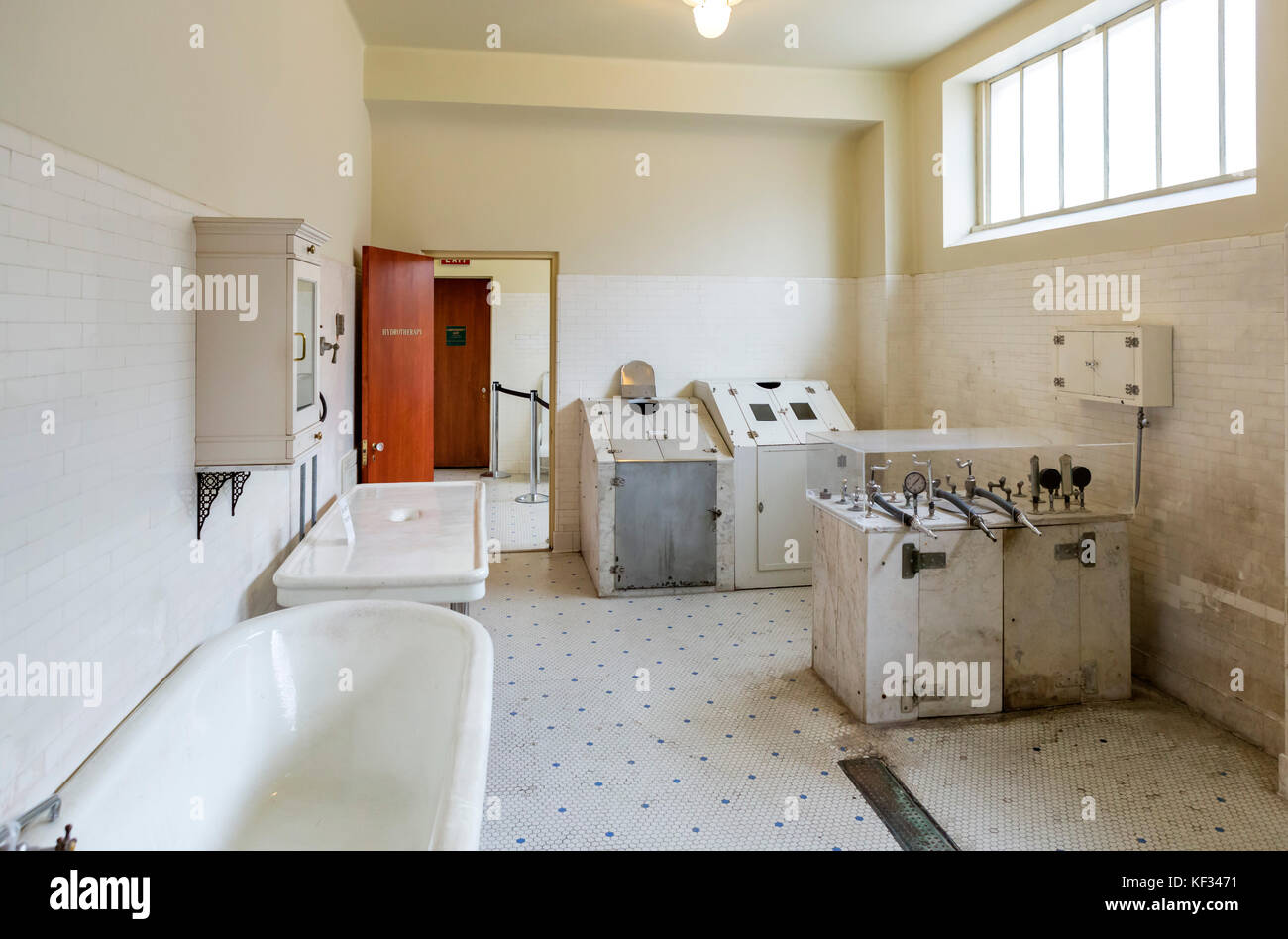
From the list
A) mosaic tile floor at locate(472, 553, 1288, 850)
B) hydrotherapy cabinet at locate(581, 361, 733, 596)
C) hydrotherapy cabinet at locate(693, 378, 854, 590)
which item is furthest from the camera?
hydrotherapy cabinet at locate(693, 378, 854, 590)

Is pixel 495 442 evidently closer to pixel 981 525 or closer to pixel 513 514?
pixel 513 514

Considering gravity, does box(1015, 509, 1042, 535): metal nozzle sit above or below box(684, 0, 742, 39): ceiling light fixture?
below

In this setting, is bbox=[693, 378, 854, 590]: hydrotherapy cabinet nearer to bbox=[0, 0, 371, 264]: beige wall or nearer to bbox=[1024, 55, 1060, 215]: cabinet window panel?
bbox=[1024, 55, 1060, 215]: cabinet window panel

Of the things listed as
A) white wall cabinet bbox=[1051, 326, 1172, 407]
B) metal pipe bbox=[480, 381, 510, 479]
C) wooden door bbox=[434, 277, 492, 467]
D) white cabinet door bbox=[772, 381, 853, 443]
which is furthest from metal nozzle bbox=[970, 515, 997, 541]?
wooden door bbox=[434, 277, 492, 467]

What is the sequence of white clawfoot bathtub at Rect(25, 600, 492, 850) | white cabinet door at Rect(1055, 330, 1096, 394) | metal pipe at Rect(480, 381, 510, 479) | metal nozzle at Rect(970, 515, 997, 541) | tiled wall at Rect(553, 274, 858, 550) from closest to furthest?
white clawfoot bathtub at Rect(25, 600, 492, 850)
metal nozzle at Rect(970, 515, 997, 541)
white cabinet door at Rect(1055, 330, 1096, 394)
tiled wall at Rect(553, 274, 858, 550)
metal pipe at Rect(480, 381, 510, 479)

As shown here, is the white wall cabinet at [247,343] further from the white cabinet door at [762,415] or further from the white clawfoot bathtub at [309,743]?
the white cabinet door at [762,415]

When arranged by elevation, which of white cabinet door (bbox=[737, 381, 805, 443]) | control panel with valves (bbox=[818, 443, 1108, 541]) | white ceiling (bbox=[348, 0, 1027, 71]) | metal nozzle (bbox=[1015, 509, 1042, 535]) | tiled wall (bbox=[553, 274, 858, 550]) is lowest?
metal nozzle (bbox=[1015, 509, 1042, 535])

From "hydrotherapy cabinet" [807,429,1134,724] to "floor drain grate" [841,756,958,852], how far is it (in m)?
0.39

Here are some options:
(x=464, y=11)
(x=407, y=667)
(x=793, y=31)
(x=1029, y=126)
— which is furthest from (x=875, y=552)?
(x=464, y=11)

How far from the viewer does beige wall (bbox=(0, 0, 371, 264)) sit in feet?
5.75

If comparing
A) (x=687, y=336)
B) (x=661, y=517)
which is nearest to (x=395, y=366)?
(x=661, y=517)

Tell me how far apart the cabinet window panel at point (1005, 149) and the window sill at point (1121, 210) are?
0.55 ft

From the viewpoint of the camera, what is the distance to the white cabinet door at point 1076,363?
4.08 metres

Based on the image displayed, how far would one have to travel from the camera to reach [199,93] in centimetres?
262
